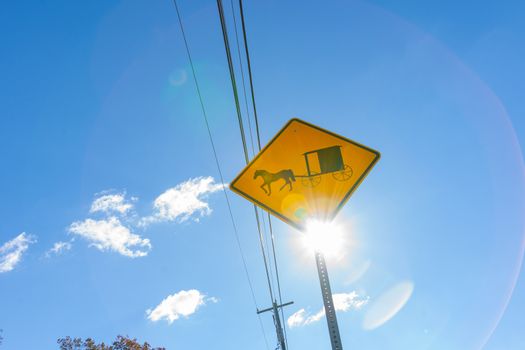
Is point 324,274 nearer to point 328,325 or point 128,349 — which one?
point 328,325

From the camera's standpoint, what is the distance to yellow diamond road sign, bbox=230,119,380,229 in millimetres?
2354

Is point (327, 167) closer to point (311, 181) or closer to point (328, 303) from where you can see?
point (311, 181)

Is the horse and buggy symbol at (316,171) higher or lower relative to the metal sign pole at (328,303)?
higher

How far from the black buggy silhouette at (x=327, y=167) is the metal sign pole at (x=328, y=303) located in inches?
23.1

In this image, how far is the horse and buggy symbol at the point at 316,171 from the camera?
2412mm

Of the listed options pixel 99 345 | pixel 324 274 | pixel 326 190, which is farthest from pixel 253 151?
pixel 99 345

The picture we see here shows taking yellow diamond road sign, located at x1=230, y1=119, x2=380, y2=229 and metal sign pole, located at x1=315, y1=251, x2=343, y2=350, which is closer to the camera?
metal sign pole, located at x1=315, y1=251, x2=343, y2=350

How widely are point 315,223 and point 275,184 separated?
44 centimetres

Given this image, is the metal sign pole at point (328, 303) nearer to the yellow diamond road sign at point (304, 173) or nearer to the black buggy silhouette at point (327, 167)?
the yellow diamond road sign at point (304, 173)

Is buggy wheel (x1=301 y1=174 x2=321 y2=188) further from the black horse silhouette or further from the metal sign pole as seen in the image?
the metal sign pole

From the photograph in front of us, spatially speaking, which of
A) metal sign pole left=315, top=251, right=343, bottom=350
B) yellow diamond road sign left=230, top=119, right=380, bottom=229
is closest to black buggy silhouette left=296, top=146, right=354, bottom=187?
yellow diamond road sign left=230, top=119, right=380, bottom=229

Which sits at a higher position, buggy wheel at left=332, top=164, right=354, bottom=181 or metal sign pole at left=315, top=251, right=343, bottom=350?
buggy wheel at left=332, top=164, right=354, bottom=181

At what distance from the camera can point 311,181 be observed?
2.40 meters

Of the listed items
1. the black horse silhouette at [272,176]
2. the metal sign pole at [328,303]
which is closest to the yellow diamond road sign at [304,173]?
the black horse silhouette at [272,176]
